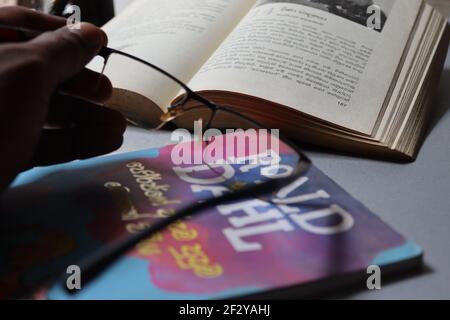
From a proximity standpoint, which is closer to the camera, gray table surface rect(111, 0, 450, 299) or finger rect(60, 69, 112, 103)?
gray table surface rect(111, 0, 450, 299)

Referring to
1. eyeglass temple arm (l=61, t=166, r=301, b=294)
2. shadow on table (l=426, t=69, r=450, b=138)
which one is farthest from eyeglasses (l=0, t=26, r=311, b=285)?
shadow on table (l=426, t=69, r=450, b=138)

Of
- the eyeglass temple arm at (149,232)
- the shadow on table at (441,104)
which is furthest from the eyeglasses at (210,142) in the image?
the shadow on table at (441,104)

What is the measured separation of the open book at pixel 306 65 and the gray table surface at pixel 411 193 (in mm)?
15

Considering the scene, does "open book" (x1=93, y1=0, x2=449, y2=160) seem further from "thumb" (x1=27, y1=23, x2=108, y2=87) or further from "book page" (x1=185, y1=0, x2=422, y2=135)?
"thumb" (x1=27, y1=23, x2=108, y2=87)

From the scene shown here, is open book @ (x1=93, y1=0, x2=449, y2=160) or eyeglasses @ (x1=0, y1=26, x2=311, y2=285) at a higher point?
open book @ (x1=93, y1=0, x2=449, y2=160)

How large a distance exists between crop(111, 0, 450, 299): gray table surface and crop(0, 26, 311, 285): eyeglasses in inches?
1.5

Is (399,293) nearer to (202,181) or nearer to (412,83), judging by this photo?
(202,181)

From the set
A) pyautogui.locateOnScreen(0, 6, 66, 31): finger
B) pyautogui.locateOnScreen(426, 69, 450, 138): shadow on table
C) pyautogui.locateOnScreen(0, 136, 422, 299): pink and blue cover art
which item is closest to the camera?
pyautogui.locateOnScreen(0, 136, 422, 299): pink and blue cover art

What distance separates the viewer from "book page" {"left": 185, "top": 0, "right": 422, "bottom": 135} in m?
0.48

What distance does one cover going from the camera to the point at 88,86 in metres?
0.43

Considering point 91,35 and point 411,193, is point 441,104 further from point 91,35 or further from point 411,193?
point 91,35

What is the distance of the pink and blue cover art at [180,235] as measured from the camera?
0.97ft

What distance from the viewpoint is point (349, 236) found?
34 centimetres

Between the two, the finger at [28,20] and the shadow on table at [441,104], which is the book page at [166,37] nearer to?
the finger at [28,20]
